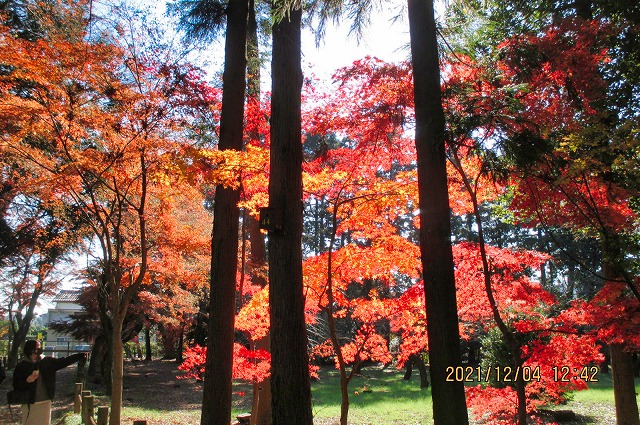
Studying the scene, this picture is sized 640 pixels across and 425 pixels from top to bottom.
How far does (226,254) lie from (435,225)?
9.33ft

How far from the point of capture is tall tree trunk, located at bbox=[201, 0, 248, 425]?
5.48 metres

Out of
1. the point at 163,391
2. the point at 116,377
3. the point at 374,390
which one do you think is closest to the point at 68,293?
the point at 163,391

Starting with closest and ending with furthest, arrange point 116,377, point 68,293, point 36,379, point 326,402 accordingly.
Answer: point 36,379 < point 116,377 < point 326,402 < point 68,293

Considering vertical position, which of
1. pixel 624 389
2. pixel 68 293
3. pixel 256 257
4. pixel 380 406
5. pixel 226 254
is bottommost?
pixel 380 406

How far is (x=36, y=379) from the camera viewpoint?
17.2 ft

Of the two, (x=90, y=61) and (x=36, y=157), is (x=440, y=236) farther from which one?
(x=36, y=157)

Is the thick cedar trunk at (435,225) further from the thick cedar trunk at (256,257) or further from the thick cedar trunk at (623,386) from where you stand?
the thick cedar trunk at (623,386)

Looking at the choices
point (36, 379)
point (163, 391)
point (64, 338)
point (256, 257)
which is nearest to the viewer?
point (36, 379)

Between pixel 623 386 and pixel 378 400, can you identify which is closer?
pixel 623 386

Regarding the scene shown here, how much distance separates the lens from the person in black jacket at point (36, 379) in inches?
202

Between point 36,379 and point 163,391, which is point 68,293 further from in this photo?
point 36,379

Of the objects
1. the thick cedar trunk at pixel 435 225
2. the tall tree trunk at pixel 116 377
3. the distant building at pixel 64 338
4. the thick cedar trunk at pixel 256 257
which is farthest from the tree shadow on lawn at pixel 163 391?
the thick cedar trunk at pixel 435 225

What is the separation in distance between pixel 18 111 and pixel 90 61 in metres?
1.37

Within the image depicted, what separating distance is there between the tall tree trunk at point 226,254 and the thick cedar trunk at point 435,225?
266 centimetres
